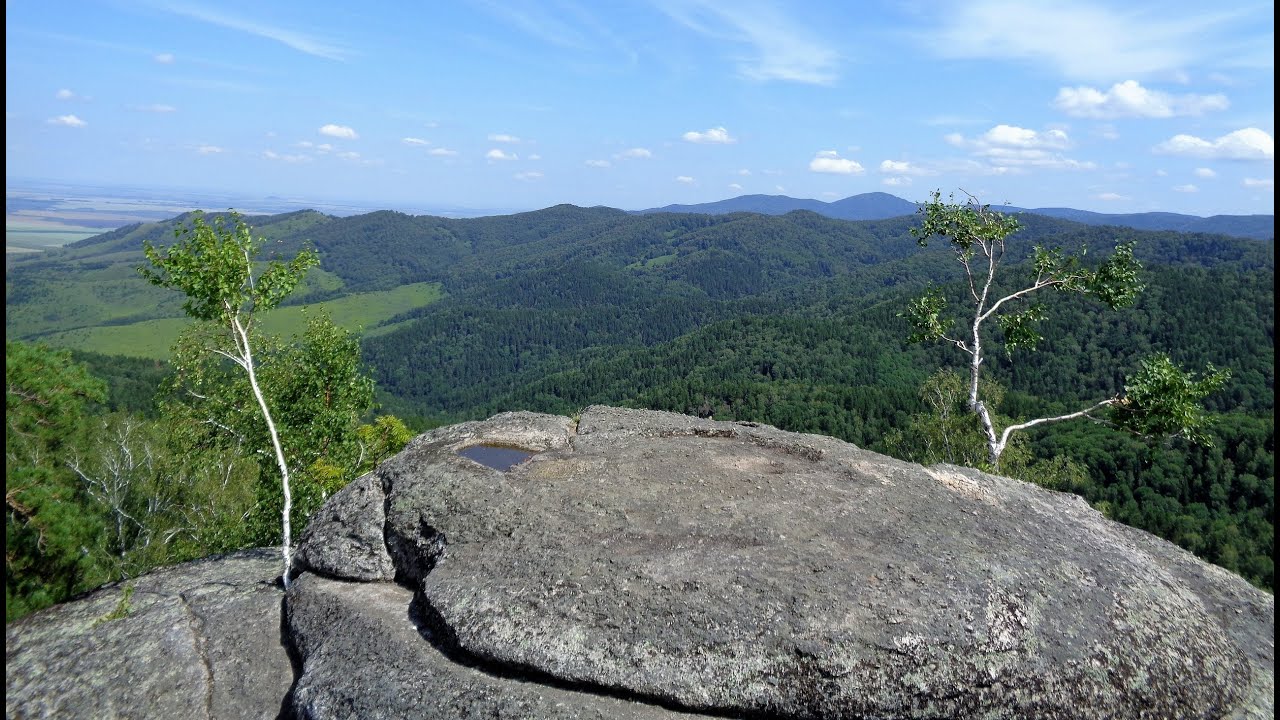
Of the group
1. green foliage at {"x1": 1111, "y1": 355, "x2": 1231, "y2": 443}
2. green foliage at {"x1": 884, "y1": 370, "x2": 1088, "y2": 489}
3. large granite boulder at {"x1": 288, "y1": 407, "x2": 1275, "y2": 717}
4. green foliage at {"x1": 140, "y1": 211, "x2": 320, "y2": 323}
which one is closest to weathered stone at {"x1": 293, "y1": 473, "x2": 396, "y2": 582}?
large granite boulder at {"x1": 288, "y1": 407, "x2": 1275, "y2": 717}

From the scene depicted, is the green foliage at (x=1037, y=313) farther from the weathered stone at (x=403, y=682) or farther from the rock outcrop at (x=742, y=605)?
the weathered stone at (x=403, y=682)

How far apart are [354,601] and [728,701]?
7.94m

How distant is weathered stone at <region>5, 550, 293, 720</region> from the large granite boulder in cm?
103

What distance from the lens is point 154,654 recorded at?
12.9 metres

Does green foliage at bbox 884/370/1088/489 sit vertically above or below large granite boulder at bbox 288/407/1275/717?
below

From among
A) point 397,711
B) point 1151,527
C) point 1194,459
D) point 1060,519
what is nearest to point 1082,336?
point 1194,459

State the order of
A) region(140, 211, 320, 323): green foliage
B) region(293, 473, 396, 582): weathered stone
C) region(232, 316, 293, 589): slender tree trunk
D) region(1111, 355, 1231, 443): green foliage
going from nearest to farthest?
region(140, 211, 320, 323): green foliage < region(293, 473, 396, 582): weathered stone < region(232, 316, 293, 589): slender tree trunk < region(1111, 355, 1231, 443): green foliage

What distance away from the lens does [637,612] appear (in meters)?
11.4

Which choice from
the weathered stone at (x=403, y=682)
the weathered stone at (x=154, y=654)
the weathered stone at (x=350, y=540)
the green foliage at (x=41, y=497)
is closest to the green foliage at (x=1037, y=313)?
the weathered stone at (x=403, y=682)

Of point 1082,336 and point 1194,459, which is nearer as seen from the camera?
point 1194,459

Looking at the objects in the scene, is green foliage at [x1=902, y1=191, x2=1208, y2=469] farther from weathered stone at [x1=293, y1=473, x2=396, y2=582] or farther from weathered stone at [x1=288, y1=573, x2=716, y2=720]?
weathered stone at [x1=293, y1=473, x2=396, y2=582]

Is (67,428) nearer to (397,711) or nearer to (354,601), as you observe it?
(354,601)

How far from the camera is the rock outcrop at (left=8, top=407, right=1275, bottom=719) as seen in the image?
34.8 ft

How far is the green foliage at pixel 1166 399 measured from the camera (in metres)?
19.0
